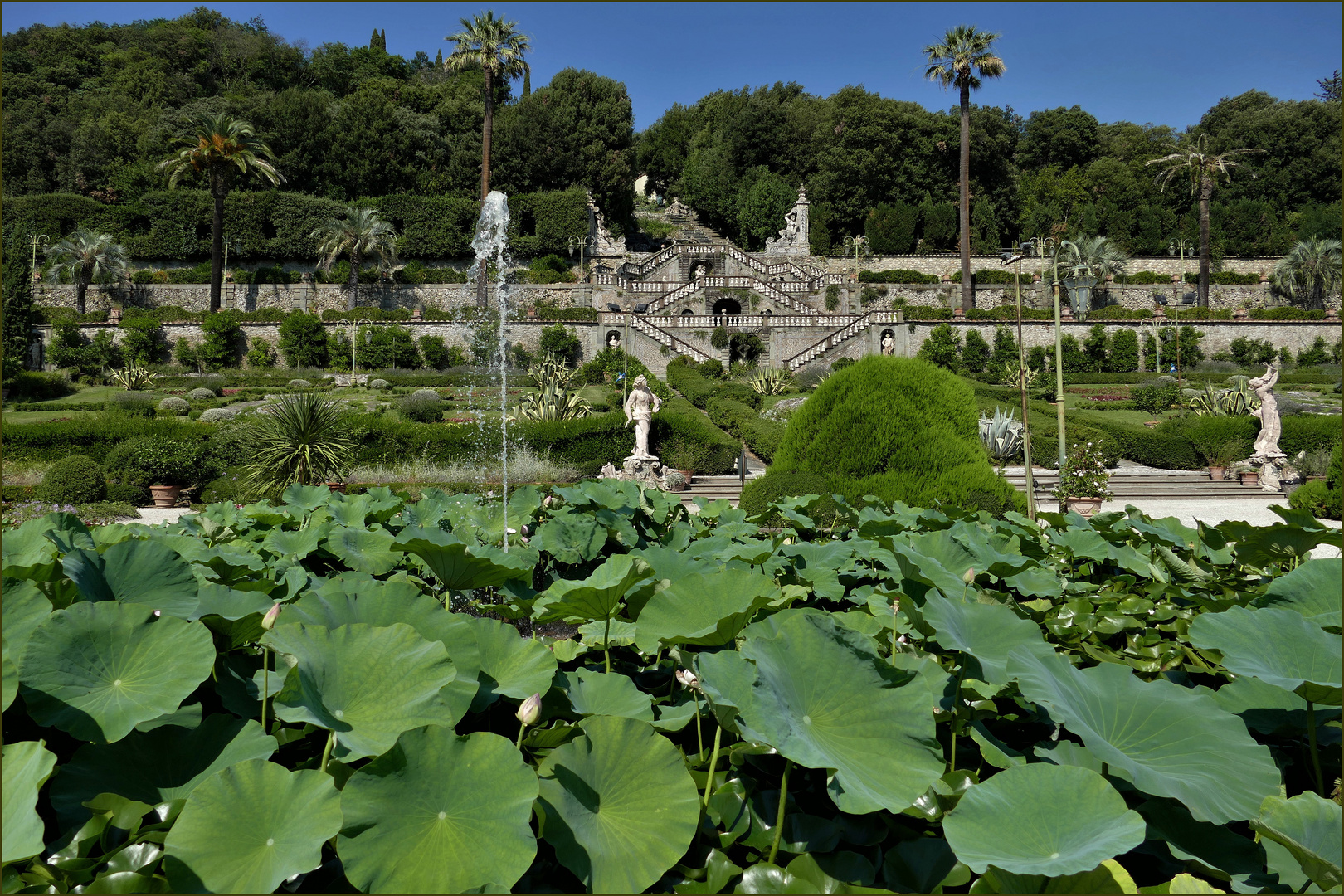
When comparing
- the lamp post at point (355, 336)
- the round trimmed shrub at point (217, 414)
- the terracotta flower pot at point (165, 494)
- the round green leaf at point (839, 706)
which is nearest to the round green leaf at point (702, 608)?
the round green leaf at point (839, 706)

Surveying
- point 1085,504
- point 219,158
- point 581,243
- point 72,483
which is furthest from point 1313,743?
point 581,243

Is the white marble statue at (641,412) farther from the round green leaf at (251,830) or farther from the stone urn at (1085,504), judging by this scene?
the round green leaf at (251,830)

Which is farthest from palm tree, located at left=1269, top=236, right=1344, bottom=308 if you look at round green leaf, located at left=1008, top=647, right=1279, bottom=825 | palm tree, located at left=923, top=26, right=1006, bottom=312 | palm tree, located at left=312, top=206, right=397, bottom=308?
round green leaf, located at left=1008, top=647, right=1279, bottom=825

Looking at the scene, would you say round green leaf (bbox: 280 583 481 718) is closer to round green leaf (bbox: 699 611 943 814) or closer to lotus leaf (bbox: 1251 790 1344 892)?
round green leaf (bbox: 699 611 943 814)

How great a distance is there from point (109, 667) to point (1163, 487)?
20175mm

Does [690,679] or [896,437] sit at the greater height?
[896,437]

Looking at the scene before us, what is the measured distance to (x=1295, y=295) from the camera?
46.3 meters

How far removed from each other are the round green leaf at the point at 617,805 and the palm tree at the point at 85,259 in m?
49.7

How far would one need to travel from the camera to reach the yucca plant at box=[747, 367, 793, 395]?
94.3 ft

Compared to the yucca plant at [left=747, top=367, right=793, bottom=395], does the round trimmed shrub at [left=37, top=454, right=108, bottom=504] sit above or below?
below

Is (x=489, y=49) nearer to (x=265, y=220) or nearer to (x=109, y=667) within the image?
(x=265, y=220)

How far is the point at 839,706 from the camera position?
150cm

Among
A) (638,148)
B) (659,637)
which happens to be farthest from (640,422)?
(638,148)

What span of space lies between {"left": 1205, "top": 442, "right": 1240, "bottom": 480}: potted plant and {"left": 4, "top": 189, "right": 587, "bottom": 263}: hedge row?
3646cm
